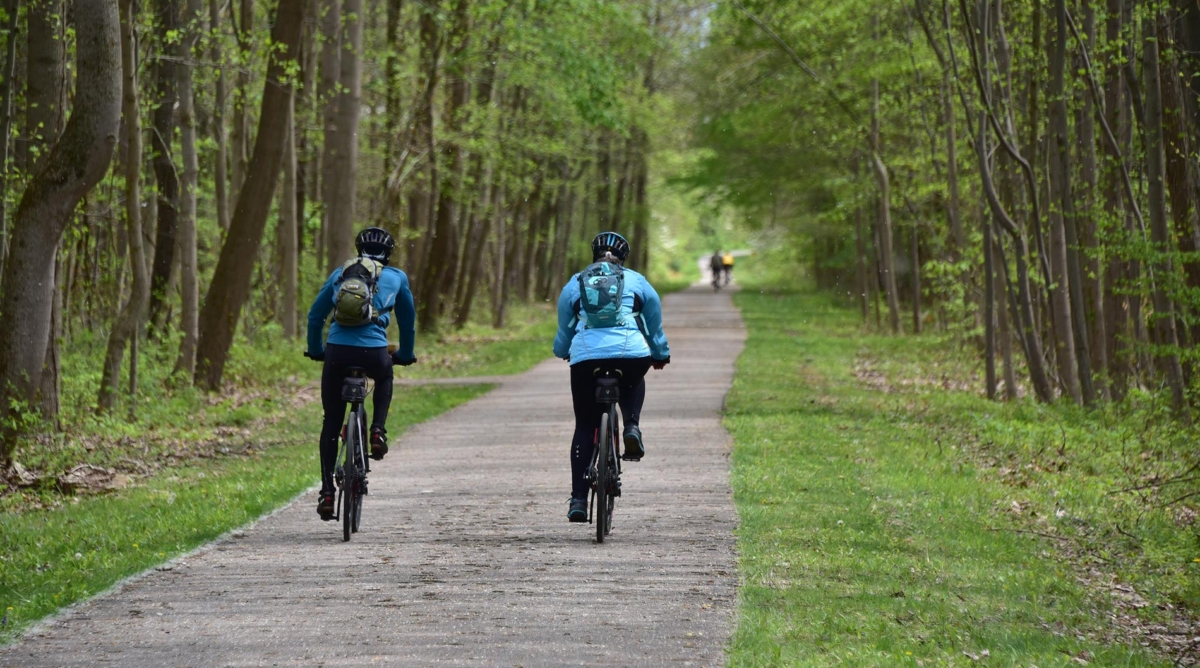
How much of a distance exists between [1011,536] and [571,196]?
1717 inches

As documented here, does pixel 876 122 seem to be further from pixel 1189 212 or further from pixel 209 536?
pixel 209 536

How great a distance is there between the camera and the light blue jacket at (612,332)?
946 cm

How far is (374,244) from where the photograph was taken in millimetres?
9820

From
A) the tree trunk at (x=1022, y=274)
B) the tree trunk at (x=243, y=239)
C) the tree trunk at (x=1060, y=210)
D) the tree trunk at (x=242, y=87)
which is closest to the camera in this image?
the tree trunk at (x=1060, y=210)

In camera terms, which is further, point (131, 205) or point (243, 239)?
point (243, 239)

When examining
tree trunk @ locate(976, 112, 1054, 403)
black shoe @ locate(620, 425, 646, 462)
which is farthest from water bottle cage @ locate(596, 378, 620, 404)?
tree trunk @ locate(976, 112, 1054, 403)

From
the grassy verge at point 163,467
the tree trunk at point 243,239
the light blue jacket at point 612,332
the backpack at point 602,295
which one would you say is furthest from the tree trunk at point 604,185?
the backpack at point 602,295

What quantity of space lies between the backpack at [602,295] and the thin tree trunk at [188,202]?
34.7ft

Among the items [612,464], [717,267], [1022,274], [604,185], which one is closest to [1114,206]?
[1022,274]

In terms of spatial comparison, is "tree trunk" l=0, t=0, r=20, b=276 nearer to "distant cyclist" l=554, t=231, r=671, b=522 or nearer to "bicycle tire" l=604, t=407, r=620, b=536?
"distant cyclist" l=554, t=231, r=671, b=522

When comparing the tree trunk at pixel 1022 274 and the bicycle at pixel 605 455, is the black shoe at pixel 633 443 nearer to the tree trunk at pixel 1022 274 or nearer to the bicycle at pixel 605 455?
the bicycle at pixel 605 455

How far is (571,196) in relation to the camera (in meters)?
53.6

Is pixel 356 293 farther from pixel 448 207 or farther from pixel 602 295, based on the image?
pixel 448 207

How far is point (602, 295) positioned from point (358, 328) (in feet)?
5.37
